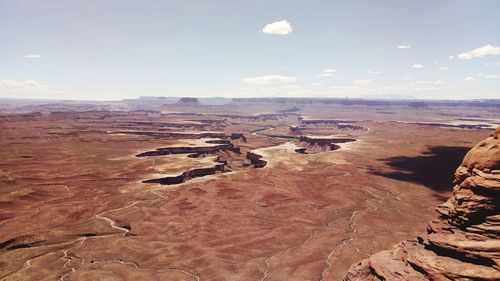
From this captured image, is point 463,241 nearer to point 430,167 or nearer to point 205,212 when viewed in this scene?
point 205,212

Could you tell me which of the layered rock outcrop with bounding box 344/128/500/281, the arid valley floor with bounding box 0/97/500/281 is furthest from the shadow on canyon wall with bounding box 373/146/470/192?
the layered rock outcrop with bounding box 344/128/500/281

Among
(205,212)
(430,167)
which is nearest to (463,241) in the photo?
(205,212)

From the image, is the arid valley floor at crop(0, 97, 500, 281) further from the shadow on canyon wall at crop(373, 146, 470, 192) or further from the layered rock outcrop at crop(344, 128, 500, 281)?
the layered rock outcrop at crop(344, 128, 500, 281)

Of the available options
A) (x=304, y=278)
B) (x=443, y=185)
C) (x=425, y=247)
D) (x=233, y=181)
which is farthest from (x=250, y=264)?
(x=443, y=185)

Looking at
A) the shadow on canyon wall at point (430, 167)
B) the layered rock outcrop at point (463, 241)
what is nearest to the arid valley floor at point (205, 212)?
the shadow on canyon wall at point (430, 167)

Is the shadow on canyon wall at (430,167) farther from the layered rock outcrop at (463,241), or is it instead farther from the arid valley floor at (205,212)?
the layered rock outcrop at (463,241)

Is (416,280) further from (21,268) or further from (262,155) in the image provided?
(262,155)
